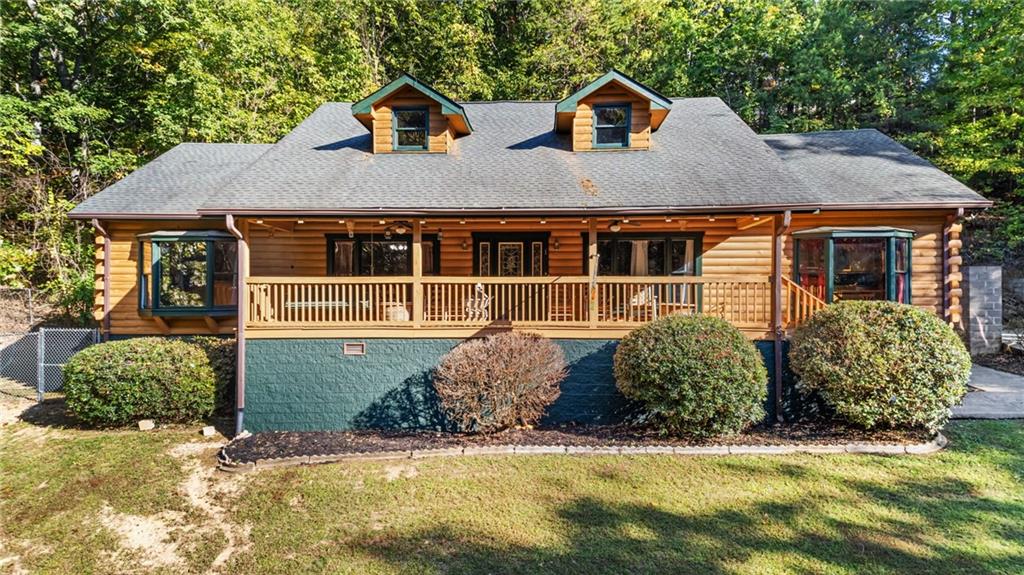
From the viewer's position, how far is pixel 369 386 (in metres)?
7.25

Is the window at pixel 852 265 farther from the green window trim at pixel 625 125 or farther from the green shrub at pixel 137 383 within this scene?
the green shrub at pixel 137 383

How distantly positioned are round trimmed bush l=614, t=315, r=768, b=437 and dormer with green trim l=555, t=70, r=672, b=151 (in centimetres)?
528

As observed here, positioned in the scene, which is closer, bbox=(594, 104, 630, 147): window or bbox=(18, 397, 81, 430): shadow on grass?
bbox=(18, 397, 81, 430): shadow on grass

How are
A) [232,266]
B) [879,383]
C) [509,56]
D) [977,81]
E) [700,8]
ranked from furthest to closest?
[509,56] → [700,8] → [977,81] → [232,266] → [879,383]

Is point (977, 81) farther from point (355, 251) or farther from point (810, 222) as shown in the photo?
point (355, 251)

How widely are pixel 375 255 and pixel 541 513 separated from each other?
7559 mm

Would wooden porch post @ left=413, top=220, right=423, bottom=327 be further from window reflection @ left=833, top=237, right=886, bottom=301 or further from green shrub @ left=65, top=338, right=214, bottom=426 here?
window reflection @ left=833, top=237, right=886, bottom=301

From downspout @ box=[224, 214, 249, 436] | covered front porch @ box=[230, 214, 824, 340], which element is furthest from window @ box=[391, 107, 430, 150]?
downspout @ box=[224, 214, 249, 436]

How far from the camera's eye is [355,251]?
33.6 ft

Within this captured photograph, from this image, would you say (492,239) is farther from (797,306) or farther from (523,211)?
(797,306)

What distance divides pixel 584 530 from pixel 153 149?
20.5m

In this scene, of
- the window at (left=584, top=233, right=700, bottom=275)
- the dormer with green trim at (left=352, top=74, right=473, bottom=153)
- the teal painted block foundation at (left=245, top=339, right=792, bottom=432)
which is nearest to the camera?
the teal painted block foundation at (left=245, top=339, right=792, bottom=432)

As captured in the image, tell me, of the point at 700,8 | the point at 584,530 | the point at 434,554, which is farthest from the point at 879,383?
the point at 700,8

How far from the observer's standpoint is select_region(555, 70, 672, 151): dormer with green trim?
9695 millimetres
